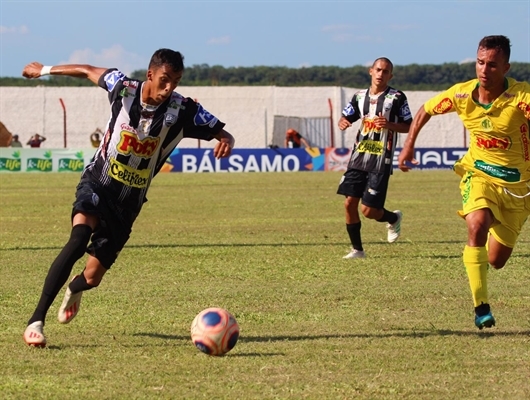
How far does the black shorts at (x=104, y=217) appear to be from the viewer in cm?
704

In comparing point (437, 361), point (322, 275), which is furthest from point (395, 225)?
point (437, 361)

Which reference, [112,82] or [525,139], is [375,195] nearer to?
[525,139]

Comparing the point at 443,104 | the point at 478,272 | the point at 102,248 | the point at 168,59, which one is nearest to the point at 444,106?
the point at 443,104

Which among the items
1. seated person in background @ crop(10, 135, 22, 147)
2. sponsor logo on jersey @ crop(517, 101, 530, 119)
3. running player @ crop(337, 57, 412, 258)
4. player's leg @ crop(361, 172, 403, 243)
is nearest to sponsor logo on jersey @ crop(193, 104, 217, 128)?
sponsor logo on jersey @ crop(517, 101, 530, 119)

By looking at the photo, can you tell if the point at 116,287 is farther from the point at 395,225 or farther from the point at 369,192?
the point at 395,225

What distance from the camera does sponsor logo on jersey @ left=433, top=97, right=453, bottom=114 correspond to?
7805mm

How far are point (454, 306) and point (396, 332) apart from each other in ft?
4.36

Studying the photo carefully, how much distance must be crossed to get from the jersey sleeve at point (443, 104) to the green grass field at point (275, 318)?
5.33 ft

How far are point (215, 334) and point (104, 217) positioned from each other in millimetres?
1287

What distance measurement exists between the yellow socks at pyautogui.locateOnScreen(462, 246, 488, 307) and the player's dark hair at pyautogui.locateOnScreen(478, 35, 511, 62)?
144 centimetres

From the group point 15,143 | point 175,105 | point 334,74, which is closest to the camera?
point 175,105

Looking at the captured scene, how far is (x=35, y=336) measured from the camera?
6.71 meters

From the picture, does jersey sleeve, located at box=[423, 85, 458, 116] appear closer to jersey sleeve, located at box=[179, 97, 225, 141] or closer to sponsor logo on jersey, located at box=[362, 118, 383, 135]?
jersey sleeve, located at box=[179, 97, 225, 141]

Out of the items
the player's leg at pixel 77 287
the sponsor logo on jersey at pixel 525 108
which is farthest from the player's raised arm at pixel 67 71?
the sponsor logo on jersey at pixel 525 108
